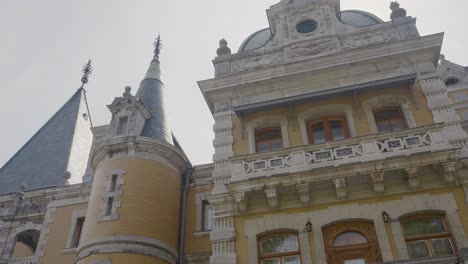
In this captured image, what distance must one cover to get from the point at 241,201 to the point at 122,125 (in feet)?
23.8

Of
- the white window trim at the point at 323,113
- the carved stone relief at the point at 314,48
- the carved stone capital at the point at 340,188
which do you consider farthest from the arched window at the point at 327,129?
the carved stone relief at the point at 314,48

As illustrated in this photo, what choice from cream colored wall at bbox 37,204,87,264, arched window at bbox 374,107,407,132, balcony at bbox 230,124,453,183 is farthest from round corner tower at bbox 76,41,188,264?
arched window at bbox 374,107,407,132

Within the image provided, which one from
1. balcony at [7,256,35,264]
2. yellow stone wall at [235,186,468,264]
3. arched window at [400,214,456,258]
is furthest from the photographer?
balcony at [7,256,35,264]

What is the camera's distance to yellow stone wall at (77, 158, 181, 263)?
15172mm

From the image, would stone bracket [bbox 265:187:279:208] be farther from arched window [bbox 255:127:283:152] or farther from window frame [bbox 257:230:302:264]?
arched window [bbox 255:127:283:152]

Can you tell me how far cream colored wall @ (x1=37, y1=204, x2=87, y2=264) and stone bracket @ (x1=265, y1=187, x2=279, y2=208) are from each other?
9.41m

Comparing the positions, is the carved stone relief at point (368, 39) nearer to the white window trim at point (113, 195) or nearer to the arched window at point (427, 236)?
the arched window at point (427, 236)

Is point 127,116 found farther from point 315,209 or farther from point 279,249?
point 315,209

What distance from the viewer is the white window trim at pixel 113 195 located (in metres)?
15.3

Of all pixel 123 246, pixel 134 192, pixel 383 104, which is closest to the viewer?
pixel 123 246

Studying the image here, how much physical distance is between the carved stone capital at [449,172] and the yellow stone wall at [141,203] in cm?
952

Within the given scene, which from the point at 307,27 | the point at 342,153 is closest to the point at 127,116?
the point at 307,27

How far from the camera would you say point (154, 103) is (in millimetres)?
20125

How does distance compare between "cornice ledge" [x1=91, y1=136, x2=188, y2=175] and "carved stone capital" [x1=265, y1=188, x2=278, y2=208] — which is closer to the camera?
"carved stone capital" [x1=265, y1=188, x2=278, y2=208]
